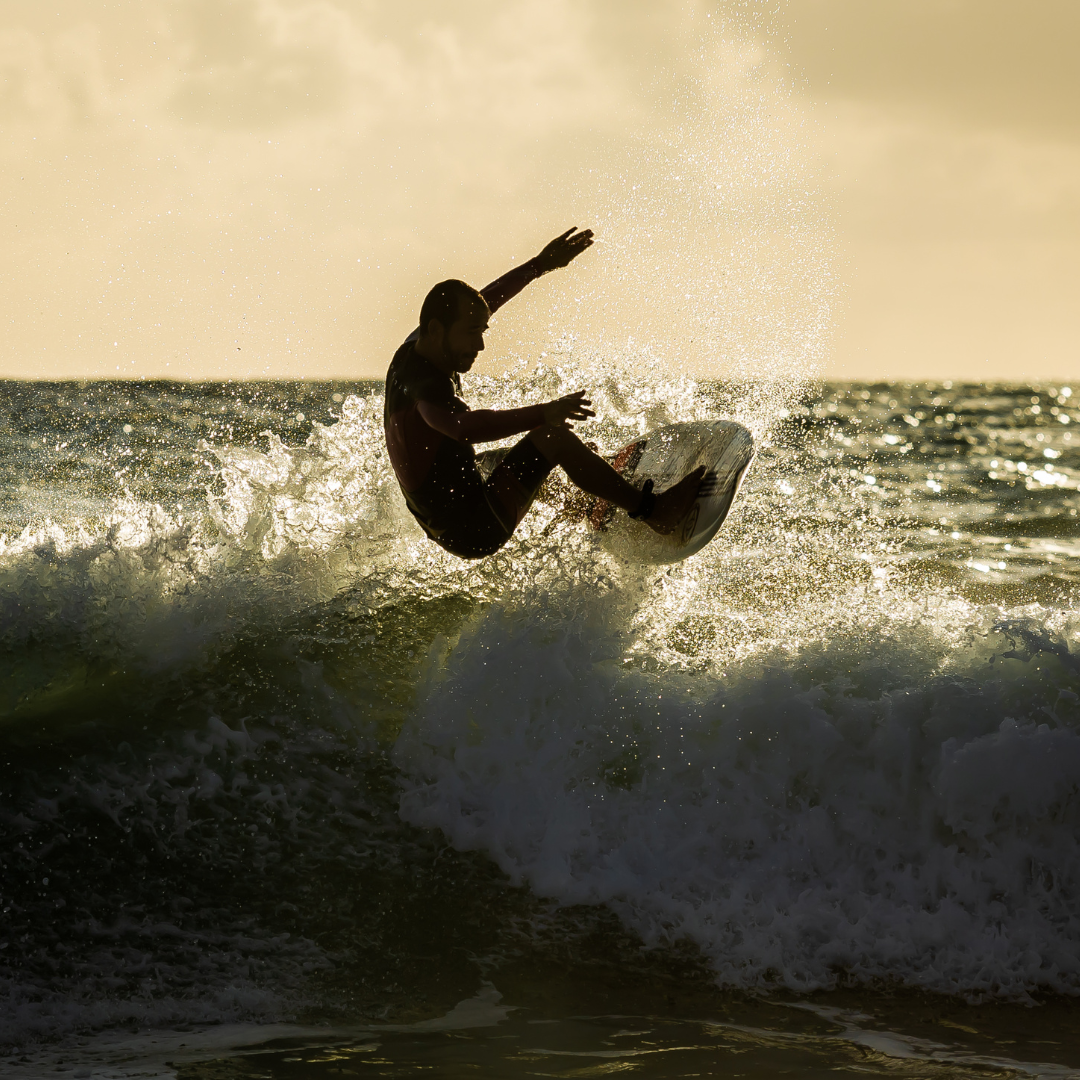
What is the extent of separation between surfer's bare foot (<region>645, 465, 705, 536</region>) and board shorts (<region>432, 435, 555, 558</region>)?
2.11 feet

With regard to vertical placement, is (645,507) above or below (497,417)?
below

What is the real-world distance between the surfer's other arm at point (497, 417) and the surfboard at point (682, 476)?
3.81ft

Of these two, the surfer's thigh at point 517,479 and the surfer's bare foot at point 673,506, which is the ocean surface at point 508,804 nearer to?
the surfer's bare foot at point 673,506

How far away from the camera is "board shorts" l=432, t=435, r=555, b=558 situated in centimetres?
555

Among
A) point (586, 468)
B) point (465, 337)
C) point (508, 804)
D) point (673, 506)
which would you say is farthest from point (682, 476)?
point (508, 804)

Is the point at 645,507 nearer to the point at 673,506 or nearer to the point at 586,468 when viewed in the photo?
the point at 673,506

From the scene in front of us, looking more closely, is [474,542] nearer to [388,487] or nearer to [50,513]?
[388,487]

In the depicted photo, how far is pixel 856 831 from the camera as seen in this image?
15.7 ft

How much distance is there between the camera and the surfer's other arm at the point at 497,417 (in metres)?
4.59

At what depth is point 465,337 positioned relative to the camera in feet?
17.0

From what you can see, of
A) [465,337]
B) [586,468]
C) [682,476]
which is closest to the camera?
[465,337]

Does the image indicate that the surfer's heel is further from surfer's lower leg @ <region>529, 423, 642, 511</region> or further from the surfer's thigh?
the surfer's thigh

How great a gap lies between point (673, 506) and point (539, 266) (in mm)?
1591

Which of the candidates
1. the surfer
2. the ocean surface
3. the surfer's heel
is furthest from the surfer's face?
the ocean surface
